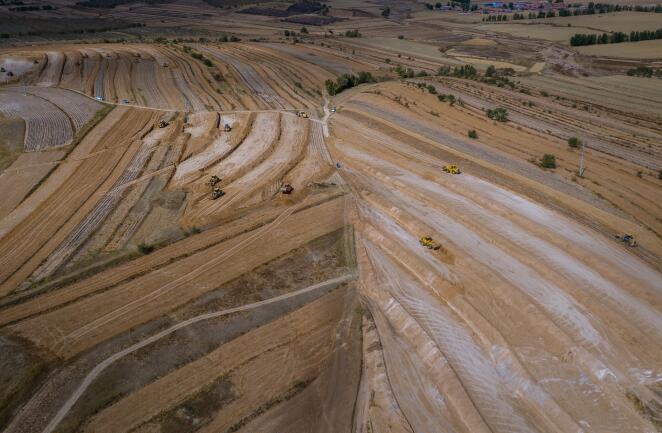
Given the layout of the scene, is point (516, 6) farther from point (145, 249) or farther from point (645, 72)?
point (145, 249)

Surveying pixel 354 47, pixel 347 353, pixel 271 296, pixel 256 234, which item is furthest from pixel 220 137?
pixel 354 47

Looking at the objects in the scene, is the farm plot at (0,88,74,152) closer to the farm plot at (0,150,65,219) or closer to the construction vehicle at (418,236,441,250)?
the farm plot at (0,150,65,219)

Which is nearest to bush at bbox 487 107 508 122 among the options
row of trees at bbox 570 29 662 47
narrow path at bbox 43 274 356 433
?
narrow path at bbox 43 274 356 433

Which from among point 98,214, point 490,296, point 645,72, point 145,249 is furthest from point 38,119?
point 645,72

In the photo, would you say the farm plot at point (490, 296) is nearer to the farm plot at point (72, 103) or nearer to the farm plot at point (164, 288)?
the farm plot at point (164, 288)

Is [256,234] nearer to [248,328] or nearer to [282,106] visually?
[248,328]

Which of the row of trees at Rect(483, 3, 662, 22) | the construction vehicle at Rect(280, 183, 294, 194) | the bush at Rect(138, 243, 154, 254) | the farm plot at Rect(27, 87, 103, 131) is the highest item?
the row of trees at Rect(483, 3, 662, 22)
